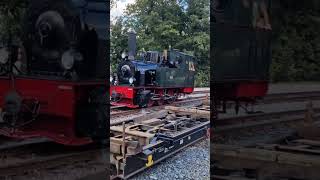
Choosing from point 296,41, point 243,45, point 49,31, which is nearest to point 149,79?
point 49,31

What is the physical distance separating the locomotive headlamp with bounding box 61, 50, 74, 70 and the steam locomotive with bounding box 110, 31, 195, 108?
6.43 m

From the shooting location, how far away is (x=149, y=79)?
999 cm

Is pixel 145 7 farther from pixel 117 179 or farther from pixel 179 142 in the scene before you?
pixel 117 179

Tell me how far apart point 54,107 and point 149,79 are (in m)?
7.72

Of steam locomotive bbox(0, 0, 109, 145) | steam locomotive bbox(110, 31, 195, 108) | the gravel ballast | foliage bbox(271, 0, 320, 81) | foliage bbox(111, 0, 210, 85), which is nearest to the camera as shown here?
foliage bbox(271, 0, 320, 81)

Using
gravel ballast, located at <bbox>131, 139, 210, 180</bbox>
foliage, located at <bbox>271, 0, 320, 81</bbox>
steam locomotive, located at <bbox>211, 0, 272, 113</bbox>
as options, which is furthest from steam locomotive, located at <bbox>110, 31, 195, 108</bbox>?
foliage, located at <bbox>271, 0, 320, 81</bbox>

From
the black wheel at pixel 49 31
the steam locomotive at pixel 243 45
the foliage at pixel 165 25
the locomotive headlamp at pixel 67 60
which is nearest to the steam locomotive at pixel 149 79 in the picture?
the foliage at pixel 165 25

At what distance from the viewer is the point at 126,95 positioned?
8.98 meters

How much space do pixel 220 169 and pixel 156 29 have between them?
Result: 342 centimetres

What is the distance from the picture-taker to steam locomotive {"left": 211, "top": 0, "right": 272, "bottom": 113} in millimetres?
1850

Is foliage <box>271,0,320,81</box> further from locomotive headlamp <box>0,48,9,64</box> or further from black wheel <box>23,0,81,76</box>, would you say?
locomotive headlamp <box>0,48,9,64</box>

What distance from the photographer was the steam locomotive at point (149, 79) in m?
8.98

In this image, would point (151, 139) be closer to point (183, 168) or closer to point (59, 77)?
point (183, 168)

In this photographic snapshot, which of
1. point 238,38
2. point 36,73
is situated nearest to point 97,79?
point 36,73
